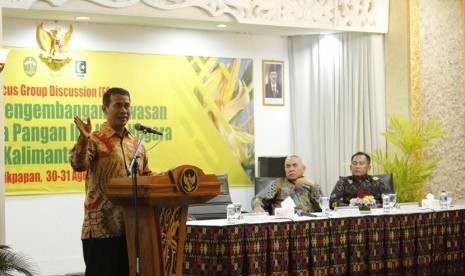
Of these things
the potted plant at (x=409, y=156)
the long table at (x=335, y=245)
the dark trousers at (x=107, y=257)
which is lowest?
the long table at (x=335, y=245)

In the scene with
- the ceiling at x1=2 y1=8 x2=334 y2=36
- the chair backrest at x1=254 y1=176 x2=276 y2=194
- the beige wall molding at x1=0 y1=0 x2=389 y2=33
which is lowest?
the chair backrest at x1=254 y1=176 x2=276 y2=194

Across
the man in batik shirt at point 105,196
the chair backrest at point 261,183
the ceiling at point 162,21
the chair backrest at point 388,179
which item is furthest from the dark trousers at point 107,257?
the chair backrest at point 388,179

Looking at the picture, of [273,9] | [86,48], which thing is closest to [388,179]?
[273,9]

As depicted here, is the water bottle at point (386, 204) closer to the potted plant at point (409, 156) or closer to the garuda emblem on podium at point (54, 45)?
the potted plant at point (409, 156)

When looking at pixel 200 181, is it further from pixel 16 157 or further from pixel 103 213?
pixel 16 157

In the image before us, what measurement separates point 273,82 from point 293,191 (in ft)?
10.2

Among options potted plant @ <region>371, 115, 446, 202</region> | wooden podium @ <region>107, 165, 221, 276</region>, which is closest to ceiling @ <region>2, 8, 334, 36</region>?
potted plant @ <region>371, 115, 446, 202</region>

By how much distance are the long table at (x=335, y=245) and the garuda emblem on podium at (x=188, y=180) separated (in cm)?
204

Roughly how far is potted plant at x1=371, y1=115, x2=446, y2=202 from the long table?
136 centimetres

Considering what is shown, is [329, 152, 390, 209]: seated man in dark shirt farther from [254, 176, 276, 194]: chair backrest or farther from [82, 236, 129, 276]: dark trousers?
[82, 236, 129, 276]: dark trousers

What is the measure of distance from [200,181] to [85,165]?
2.10 feet

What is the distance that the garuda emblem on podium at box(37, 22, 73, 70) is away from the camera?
30.5ft

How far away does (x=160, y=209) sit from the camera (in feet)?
15.5

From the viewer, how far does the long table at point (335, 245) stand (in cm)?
670
